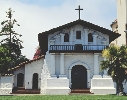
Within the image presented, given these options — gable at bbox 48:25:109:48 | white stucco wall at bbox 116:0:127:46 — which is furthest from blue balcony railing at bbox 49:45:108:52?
white stucco wall at bbox 116:0:127:46

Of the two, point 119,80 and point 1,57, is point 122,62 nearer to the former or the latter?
point 119,80

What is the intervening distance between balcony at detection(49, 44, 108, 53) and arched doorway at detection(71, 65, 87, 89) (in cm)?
205

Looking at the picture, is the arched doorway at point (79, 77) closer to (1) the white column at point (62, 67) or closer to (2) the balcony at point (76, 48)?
(1) the white column at point (62, 67)

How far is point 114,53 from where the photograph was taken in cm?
2625

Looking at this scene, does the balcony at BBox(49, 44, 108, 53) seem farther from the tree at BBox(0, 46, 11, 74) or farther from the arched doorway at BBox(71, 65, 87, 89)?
the tree at BBox(0, 46, 11, 74)

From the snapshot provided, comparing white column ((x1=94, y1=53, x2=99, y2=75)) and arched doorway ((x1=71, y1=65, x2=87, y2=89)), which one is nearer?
white column ((x1=94, y1=53, x2=99, y2=75))

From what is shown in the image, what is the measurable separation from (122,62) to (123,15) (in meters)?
19.5

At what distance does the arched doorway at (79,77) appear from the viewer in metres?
31.4

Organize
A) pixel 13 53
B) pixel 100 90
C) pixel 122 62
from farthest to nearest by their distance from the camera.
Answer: pixel 13 53, pixel 100 90, pixel 122 62

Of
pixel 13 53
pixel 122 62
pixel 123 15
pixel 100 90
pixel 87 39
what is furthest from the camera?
pixel 13 53

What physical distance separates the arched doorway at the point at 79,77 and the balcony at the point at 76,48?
80.7 inches

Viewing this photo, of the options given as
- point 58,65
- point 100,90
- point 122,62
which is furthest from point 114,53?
point 58,65

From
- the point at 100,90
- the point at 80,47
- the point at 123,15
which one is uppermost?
the point at 123,15

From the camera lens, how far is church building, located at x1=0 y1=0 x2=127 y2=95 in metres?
30.1
